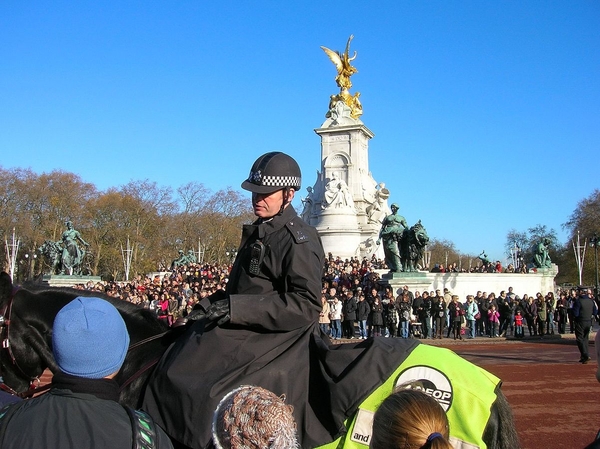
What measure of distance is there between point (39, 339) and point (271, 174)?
1.83 meters

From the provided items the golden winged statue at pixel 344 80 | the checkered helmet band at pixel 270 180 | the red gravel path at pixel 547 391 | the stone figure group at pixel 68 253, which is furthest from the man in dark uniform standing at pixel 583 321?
the golden winged statue at pixel 344 80

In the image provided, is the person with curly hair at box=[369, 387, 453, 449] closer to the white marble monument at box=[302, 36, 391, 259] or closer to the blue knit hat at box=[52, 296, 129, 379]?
the blue knit hat at box=[52, 296, 129, 379]

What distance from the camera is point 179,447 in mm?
3348

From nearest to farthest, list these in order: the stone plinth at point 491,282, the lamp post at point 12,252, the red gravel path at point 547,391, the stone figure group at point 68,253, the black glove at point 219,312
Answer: the black glove at point 219,312 → the red gravel path at point 547,391 → the stone plinth at point 491,282 → the stone figure group at point 68,253 → the lamp post at point 12,252

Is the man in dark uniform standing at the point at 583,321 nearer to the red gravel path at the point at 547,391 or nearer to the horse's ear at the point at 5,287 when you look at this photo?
the red gravel path at the point at 547,391

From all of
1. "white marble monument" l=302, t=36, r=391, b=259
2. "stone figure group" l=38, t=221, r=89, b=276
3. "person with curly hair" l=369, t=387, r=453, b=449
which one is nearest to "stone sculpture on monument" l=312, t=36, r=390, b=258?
"white marble monument" l=302, t=36, r=391, b=259

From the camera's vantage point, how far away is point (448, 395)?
333 cm

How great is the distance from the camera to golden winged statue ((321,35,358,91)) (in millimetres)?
50897

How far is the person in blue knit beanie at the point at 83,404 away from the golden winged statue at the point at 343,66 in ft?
164

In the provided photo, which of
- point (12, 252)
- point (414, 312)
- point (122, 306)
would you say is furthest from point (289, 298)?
point (12, 252)

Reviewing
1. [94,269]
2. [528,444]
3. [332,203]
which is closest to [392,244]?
[528,444]

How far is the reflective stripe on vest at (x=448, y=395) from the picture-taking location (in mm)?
3256

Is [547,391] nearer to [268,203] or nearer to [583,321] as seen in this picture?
[583,321]

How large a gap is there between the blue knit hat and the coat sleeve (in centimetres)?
131
